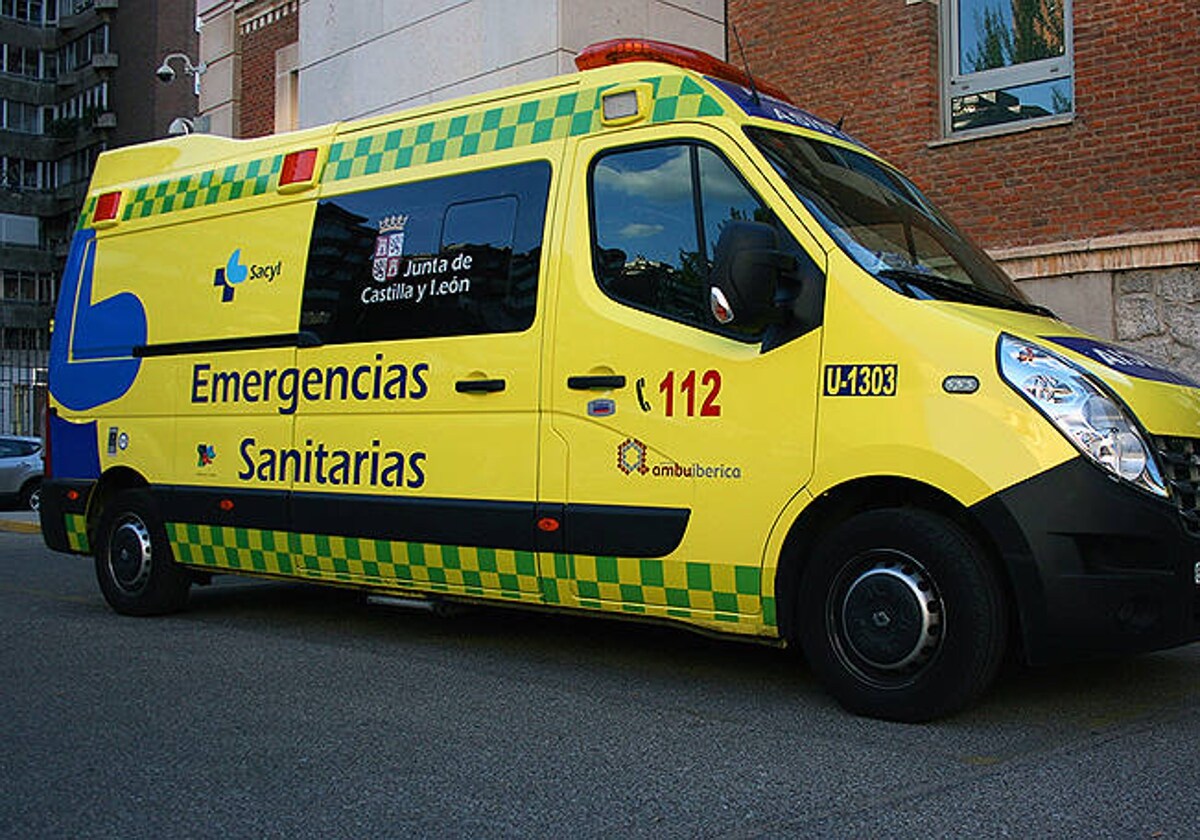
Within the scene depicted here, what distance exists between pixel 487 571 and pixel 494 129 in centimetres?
203

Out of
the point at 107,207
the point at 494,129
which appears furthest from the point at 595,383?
the point at 107,207

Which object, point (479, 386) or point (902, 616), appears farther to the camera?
point (479, 386)

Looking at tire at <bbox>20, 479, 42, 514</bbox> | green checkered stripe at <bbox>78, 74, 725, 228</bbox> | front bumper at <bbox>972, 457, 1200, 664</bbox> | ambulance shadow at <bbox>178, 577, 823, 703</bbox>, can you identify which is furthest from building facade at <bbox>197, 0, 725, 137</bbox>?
front bumper at <bbox>972, 457, 1200, 664</bbox>

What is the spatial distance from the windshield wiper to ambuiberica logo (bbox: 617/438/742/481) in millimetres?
931

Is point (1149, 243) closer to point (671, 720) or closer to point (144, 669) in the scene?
point (671, 720)

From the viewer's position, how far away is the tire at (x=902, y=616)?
15.3ft

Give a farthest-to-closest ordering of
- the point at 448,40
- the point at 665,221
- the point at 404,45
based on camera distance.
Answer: the point at 404,45
the point at 448,40
the point at 665,221

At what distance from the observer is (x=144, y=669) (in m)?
6.14

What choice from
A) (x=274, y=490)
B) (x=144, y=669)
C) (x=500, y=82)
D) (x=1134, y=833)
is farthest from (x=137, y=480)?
(x=500, y=82)

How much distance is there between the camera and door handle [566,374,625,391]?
5555mm

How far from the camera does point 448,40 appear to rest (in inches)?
575

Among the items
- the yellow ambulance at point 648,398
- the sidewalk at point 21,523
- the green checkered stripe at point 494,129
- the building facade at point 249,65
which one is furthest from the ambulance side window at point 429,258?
the building facade at point 249,65

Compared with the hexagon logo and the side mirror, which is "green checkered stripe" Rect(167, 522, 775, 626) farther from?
the side mirror

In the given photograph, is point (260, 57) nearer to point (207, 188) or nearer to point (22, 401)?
point (207, 188)
